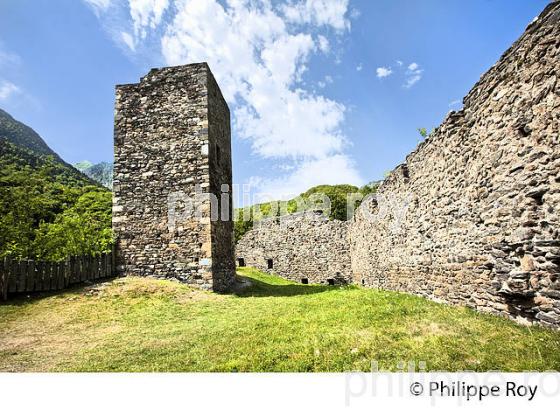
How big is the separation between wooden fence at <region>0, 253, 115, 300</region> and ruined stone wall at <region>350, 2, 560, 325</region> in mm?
10088

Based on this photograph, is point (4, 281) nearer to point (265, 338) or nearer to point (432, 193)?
point (265, 338)

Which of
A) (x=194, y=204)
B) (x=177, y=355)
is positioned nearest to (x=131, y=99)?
(x=194, y=204)

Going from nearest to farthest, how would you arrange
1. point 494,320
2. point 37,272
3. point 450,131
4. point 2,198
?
point 494,320 < point 450,131 < point 37,272 < point 2,198

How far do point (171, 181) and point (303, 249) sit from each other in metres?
12.6

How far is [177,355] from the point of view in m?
4.79

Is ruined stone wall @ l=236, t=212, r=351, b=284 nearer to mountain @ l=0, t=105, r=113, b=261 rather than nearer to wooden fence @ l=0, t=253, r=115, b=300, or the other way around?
mountain @ l=0, t=105, r=113, b=261

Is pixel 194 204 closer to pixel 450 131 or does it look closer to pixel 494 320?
pixel 450 131

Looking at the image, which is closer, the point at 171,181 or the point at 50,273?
the point at 50,273

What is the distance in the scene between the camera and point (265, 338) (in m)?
5.19

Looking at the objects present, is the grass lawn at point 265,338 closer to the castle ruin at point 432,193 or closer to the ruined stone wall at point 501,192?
the ruined stone wall at point 501,192

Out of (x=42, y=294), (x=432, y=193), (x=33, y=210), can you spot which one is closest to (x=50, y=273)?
(x=42, y=294)

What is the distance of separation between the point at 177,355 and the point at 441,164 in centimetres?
666

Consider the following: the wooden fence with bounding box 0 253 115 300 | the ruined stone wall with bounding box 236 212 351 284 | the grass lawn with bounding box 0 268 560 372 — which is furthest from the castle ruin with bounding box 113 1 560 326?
the ruined stone wall with bounding box 236 212 351 284

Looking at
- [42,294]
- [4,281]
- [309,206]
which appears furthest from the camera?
[309,206]
